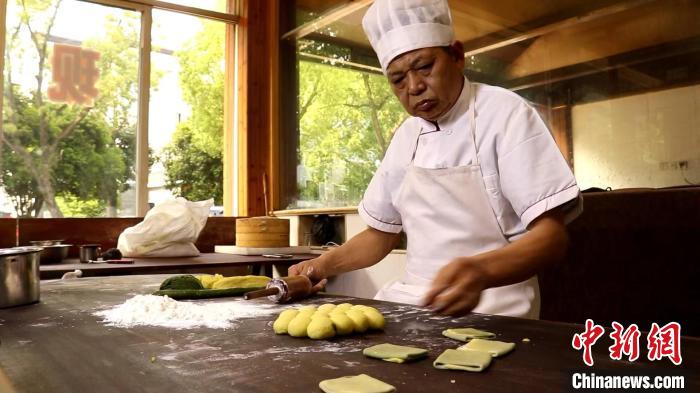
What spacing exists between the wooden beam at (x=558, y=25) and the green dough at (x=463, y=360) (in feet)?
8.13

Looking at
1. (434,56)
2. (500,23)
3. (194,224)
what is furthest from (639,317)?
(194,224)

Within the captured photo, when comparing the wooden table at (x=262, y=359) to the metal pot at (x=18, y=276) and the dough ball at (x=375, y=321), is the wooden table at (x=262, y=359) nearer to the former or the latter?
the dough ball at (x=375, y=321)

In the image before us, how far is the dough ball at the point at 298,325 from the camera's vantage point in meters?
1.17

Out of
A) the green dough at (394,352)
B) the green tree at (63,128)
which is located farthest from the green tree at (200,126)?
the green dough at (394,352)

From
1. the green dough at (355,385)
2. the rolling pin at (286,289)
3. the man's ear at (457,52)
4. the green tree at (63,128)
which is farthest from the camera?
the green tree at (63,128)

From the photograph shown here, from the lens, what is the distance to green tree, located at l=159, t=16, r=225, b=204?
523 cm

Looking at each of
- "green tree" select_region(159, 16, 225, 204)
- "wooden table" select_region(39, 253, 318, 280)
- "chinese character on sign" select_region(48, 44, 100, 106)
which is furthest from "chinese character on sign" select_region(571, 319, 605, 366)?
"chinese character on sign" select_region(48, 44, 100, 106)

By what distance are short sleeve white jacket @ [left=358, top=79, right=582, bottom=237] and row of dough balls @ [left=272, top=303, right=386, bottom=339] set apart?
583 mm

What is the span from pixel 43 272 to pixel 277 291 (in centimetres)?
174

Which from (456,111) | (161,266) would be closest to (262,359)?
(456,111)

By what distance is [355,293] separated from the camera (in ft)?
13.6

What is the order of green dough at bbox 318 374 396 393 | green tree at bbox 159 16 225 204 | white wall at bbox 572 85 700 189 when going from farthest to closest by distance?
1. green tree at bbox 159 16 225 204
2. white wall at bbox 572 85 700 189
3. green dough at bbox 318 374 396 393

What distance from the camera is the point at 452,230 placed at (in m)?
1.75

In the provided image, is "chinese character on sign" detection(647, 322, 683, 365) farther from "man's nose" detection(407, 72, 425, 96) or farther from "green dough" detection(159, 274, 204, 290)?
"green dough" detection(159, 274, 204, 290)
